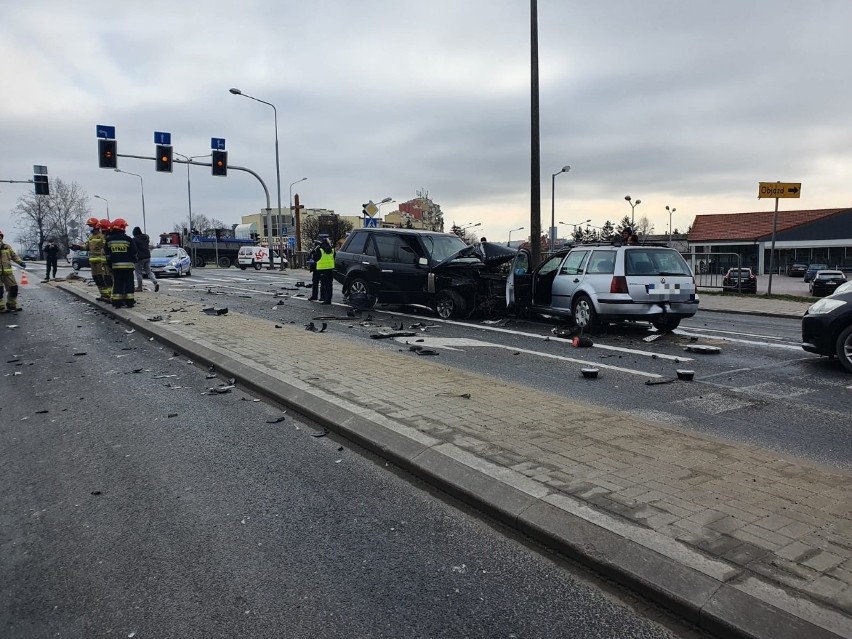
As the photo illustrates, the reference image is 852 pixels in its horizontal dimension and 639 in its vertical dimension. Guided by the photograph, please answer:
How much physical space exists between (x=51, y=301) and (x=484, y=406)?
15.9 meters

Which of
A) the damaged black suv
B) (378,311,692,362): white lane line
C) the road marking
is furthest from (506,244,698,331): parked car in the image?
the road marking

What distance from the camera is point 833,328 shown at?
25.5 feet

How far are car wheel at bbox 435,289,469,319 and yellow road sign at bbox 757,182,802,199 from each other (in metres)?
10.8

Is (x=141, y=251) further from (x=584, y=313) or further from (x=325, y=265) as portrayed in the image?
(x=584, y=313)

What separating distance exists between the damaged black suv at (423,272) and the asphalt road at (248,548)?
7503 mm

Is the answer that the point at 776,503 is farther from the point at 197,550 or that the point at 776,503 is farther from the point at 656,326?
the point at 656,326

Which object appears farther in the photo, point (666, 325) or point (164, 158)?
point (164, 158)

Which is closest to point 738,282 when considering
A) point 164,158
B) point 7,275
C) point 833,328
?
point 833,328

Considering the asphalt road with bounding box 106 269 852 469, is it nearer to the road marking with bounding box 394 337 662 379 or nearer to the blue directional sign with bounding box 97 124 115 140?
the road marking with bounding box 394 337 662 379

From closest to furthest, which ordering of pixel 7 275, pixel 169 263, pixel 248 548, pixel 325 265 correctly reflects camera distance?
pixel 248 548
pixel 7 275
pixel 325 265
pixel 169 263

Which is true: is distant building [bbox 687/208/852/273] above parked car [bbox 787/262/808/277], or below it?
above

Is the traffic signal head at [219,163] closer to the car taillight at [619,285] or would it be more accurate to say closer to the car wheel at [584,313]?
the car wheel at [584,313]

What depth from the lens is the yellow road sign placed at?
1742cm

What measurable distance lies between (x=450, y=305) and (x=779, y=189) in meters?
11.4
